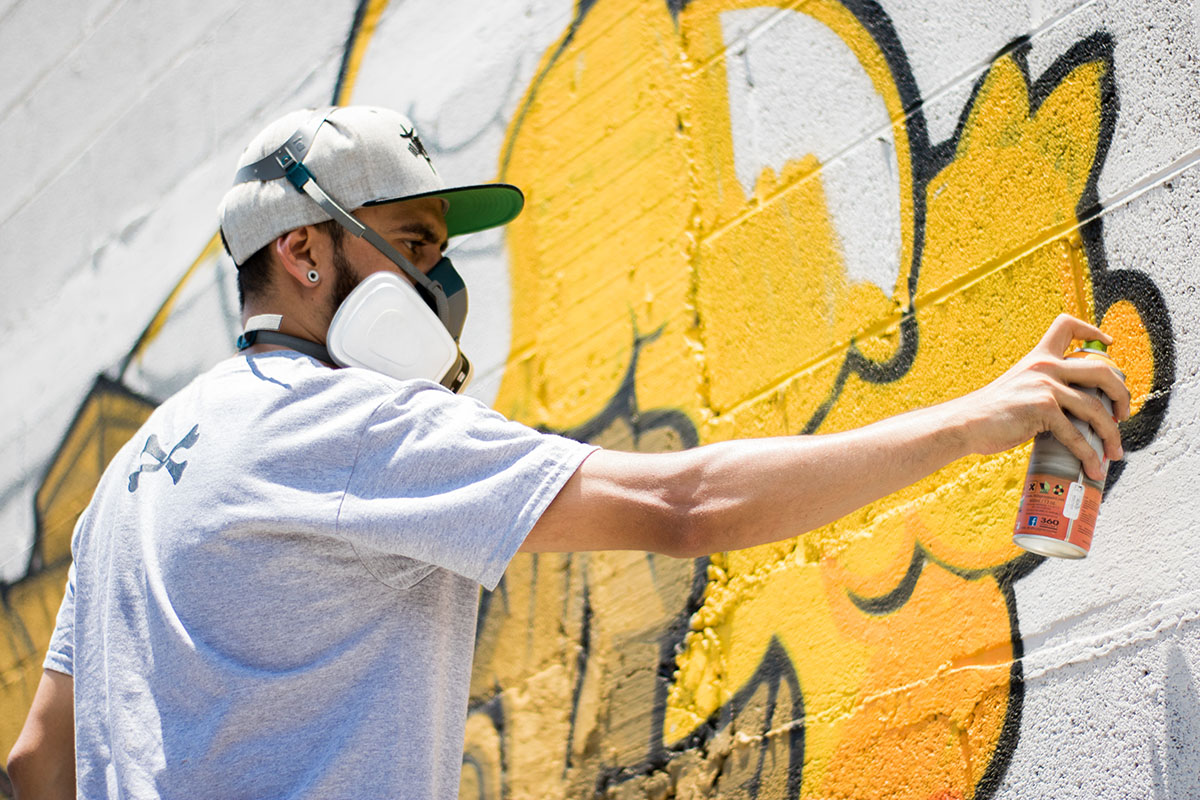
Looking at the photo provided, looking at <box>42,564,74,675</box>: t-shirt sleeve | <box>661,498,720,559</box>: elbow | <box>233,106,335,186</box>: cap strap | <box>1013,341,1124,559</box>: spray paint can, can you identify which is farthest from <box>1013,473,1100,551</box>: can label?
<box>42,564,74,675</box>: t-shirt sleeve

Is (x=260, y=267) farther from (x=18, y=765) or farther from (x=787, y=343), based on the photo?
(x=787, y=343)

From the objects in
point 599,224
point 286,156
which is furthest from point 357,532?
point 599,224

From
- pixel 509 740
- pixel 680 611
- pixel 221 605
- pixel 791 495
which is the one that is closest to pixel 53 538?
pixel 509 740

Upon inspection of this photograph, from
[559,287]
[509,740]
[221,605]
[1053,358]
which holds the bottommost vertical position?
[509,740]

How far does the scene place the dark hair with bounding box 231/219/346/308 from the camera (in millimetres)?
2055

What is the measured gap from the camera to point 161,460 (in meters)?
1.85

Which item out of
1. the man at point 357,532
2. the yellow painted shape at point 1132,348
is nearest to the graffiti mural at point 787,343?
the yellow painted shape at point 1132,348

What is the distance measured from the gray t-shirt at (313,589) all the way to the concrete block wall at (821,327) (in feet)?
3.10

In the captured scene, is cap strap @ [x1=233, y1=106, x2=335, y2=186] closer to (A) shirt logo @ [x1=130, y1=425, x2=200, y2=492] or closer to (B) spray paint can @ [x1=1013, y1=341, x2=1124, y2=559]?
(A) shirt logo @ [x1=130, y1=425, x2=200, y2=492]

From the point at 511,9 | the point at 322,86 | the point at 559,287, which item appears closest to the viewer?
the point at 559,287

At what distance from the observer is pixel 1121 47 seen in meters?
2.15

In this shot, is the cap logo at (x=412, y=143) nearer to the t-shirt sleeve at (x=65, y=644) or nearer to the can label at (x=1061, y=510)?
the t-shirt sleeve at (x=65, y=644)

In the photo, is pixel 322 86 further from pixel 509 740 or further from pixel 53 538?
pixel 509 740

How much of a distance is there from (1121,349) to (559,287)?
1.63 meters
